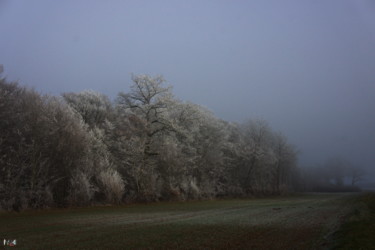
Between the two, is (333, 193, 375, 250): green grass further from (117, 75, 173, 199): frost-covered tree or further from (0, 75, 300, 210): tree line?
(117, 75, 173, 199): frost-covered tree

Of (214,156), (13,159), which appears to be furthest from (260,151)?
(13,159)

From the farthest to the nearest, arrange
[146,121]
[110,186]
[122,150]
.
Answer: [146,121]
[122,150]
[110,186]

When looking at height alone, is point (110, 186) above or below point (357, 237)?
above

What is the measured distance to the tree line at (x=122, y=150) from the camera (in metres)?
28.8

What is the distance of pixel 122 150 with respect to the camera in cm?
4069

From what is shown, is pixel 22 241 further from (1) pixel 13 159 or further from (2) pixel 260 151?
(2) pixel 260 151

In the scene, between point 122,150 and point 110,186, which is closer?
point 110,186

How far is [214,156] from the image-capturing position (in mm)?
55594

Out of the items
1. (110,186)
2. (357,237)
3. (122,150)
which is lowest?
(357,237)

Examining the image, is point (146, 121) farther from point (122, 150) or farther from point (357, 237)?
point (357, 237)

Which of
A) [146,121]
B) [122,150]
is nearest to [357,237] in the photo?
[122,150]

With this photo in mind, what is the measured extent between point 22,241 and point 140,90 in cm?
3176

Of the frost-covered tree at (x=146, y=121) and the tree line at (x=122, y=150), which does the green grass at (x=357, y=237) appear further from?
the frost-covered tree at (x=146, y=121)

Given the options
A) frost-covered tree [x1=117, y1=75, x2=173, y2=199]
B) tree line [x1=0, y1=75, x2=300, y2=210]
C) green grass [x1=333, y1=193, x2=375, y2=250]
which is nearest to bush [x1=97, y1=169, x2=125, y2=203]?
tree line [x1=0, y1=75, x2=300, y2=210]
